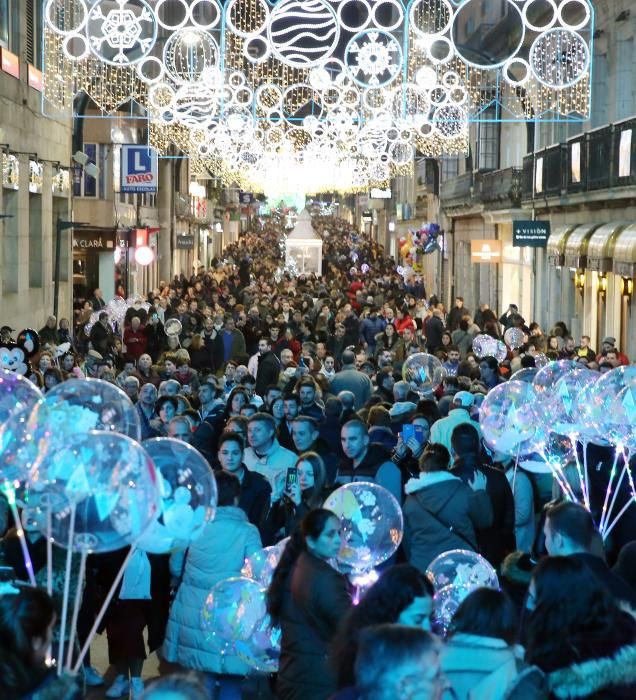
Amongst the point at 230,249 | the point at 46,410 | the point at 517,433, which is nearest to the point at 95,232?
the point at 517,433

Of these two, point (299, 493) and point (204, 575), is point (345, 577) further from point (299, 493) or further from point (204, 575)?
point (299, 493)

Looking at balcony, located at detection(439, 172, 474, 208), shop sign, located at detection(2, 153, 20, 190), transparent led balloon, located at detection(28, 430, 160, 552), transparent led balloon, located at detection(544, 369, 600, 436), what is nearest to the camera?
transparent led balloon, located at detection(28, 430, 160, 552)

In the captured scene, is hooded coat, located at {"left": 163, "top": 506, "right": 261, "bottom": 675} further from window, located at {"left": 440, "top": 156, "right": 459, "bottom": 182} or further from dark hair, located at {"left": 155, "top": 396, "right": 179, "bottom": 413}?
window, located at {"left": 440, "top": 156, "right": 459, "bottom": 182}

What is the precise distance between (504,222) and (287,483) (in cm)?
3430

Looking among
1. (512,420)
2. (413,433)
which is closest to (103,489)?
(512,420)

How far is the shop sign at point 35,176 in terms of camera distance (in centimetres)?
2691

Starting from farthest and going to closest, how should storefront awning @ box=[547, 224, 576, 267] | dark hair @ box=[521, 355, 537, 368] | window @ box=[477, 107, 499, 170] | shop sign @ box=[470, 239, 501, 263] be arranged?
window @ box=[477, 107, 499, 170], shop sign @ box=[470, 239, 501, 263], storefront awning @ box=[547, 224, 576, 267], dark hair @ box=[521, 355, 537, 368]

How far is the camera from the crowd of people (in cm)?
516

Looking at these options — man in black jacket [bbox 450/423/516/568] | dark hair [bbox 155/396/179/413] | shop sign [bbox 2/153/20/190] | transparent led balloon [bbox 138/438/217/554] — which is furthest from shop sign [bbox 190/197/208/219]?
transparent led balloon [bbox 138/438/217/554]

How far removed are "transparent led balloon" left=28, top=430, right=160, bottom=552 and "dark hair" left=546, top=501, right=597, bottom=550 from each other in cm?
166

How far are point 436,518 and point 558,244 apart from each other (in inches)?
916

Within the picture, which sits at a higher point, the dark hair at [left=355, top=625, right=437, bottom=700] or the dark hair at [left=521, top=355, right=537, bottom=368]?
the dark hair at [left=355, top=625, right=437, bottom=700]

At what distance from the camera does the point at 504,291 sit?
45062 mm

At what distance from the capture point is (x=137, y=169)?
37562mm
